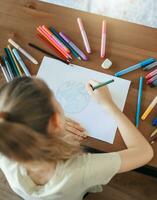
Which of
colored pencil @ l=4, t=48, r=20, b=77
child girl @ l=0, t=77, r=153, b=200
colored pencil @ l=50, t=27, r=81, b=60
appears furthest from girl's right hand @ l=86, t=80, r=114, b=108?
colored pencil @ l=4, t=48, r=20, b=77

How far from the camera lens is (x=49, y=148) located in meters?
0.69

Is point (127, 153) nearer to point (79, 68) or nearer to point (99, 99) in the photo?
point (99, 99)

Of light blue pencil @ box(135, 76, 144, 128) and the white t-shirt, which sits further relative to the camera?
light blue pencil @ box(135, 76, 144, 128)

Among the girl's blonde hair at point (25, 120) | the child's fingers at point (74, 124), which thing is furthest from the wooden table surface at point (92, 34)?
the girl's blonde hair at point (25, 120)

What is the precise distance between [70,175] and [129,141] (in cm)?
19

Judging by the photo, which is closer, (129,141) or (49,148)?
(49,148)

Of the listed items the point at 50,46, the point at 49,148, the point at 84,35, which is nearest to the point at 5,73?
the point at 50,46

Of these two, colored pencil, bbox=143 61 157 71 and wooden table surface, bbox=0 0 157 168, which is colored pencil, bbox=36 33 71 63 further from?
colored pencil, bbox=143 61 157 71

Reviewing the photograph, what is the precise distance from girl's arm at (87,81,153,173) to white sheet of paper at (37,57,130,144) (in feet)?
0.08

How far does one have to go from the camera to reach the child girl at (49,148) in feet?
2.07

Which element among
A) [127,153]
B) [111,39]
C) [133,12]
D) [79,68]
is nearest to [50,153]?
[127,153]

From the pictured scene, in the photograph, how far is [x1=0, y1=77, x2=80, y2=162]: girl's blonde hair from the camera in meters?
0.62

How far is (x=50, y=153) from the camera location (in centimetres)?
70

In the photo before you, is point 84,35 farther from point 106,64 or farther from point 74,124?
point 74,124
